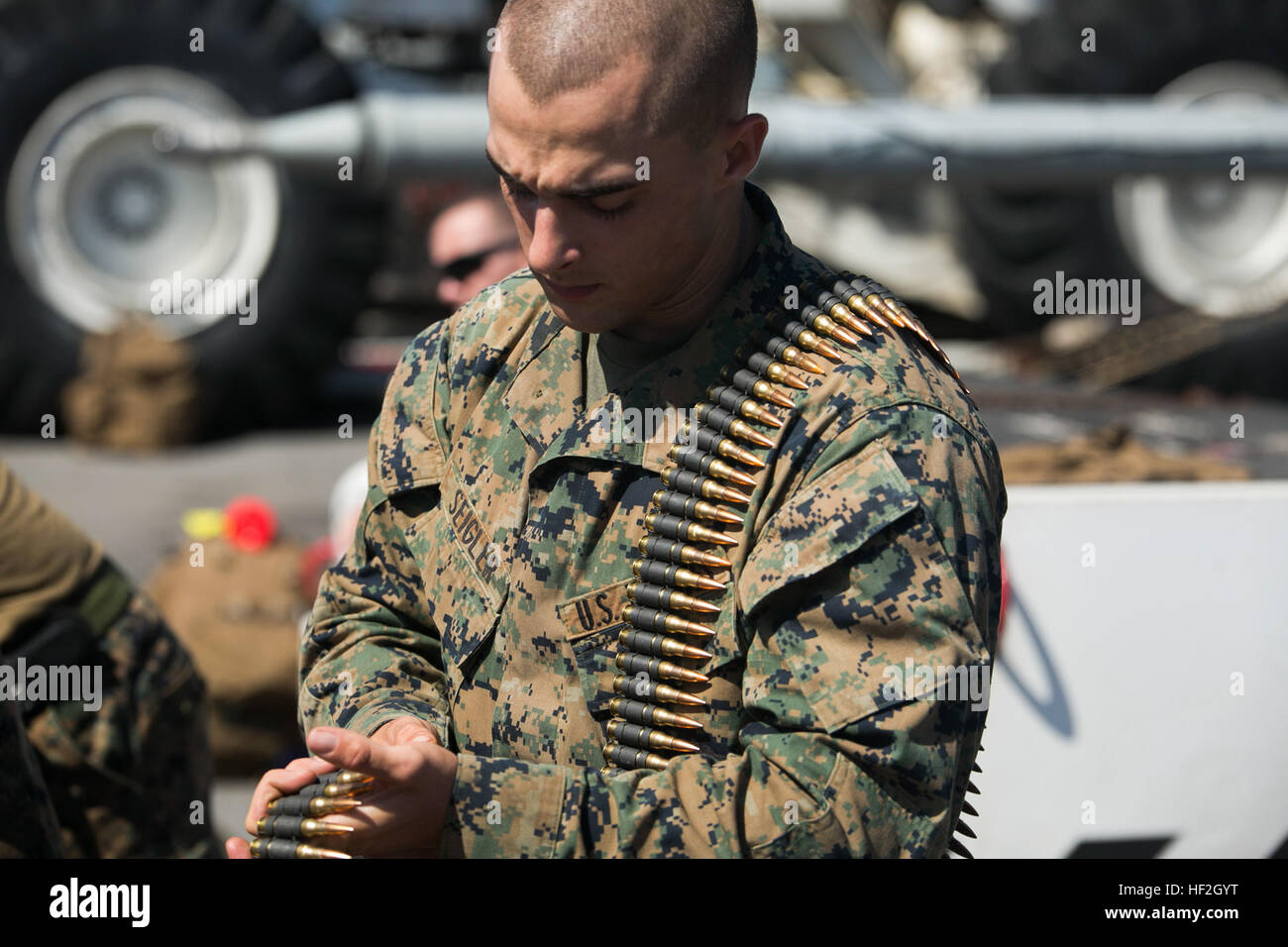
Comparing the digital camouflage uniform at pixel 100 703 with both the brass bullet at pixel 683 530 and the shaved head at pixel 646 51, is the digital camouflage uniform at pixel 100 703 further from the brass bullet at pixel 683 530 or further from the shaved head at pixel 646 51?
the shaved head at pixel 646 51

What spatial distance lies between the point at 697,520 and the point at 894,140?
599 centimetres

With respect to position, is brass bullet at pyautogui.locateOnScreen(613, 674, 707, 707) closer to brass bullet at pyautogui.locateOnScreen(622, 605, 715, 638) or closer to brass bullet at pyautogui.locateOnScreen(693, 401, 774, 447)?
brass bullet at pyautogui.locateOnScreen(622, 605, 715, 638)

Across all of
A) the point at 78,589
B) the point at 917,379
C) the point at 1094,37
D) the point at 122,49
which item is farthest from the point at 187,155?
the point at 917,379

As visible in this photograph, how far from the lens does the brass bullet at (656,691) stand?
7.14ft

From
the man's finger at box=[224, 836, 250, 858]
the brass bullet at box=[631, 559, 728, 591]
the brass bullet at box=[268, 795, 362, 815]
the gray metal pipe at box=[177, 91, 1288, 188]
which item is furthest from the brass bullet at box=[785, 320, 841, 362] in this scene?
the gray metal pipe at box=[177, 91, 1288, 188]

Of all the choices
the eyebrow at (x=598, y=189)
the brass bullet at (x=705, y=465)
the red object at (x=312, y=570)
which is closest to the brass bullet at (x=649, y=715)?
the brass bullet at (x=705, y=465)

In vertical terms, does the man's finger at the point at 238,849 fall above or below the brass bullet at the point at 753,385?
below

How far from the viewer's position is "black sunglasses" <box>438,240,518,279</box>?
4.87m

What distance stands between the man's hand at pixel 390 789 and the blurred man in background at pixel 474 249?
115 inches

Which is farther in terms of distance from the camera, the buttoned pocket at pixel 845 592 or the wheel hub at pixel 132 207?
the wheel hub at pixel 132 207

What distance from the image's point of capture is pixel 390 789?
2.01 metres

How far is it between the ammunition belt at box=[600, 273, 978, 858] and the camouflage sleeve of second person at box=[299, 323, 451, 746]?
0.38 metres

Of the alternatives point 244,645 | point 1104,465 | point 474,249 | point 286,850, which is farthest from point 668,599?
point 244,645
